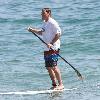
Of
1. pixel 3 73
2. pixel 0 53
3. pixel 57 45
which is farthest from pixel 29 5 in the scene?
pixel 57 45

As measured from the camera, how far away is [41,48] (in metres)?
20.8

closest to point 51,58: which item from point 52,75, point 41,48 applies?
point 52,75

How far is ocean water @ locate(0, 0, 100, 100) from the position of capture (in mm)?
15312

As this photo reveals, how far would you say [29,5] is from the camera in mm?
31266

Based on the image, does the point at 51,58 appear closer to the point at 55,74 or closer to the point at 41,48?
the point at 55,74

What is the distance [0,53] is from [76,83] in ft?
16.2

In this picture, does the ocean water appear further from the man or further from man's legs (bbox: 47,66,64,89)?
the man

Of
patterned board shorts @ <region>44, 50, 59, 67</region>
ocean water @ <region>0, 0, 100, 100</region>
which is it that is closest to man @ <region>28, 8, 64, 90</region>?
patterned board shorts @ <region>44, 50, 59, 67</region>

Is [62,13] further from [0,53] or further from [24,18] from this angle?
[0,53]

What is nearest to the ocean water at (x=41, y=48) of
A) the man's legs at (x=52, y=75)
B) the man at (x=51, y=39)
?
the man's legs at (x=52, y=75)

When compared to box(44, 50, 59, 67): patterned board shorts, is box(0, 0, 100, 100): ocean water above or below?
below

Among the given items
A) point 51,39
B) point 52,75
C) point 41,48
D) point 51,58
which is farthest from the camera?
point 41,48

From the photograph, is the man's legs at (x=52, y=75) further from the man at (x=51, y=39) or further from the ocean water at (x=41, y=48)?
the ocean water at (x=41, y=48)

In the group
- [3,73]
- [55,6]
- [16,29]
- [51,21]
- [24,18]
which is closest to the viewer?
[51,21]
